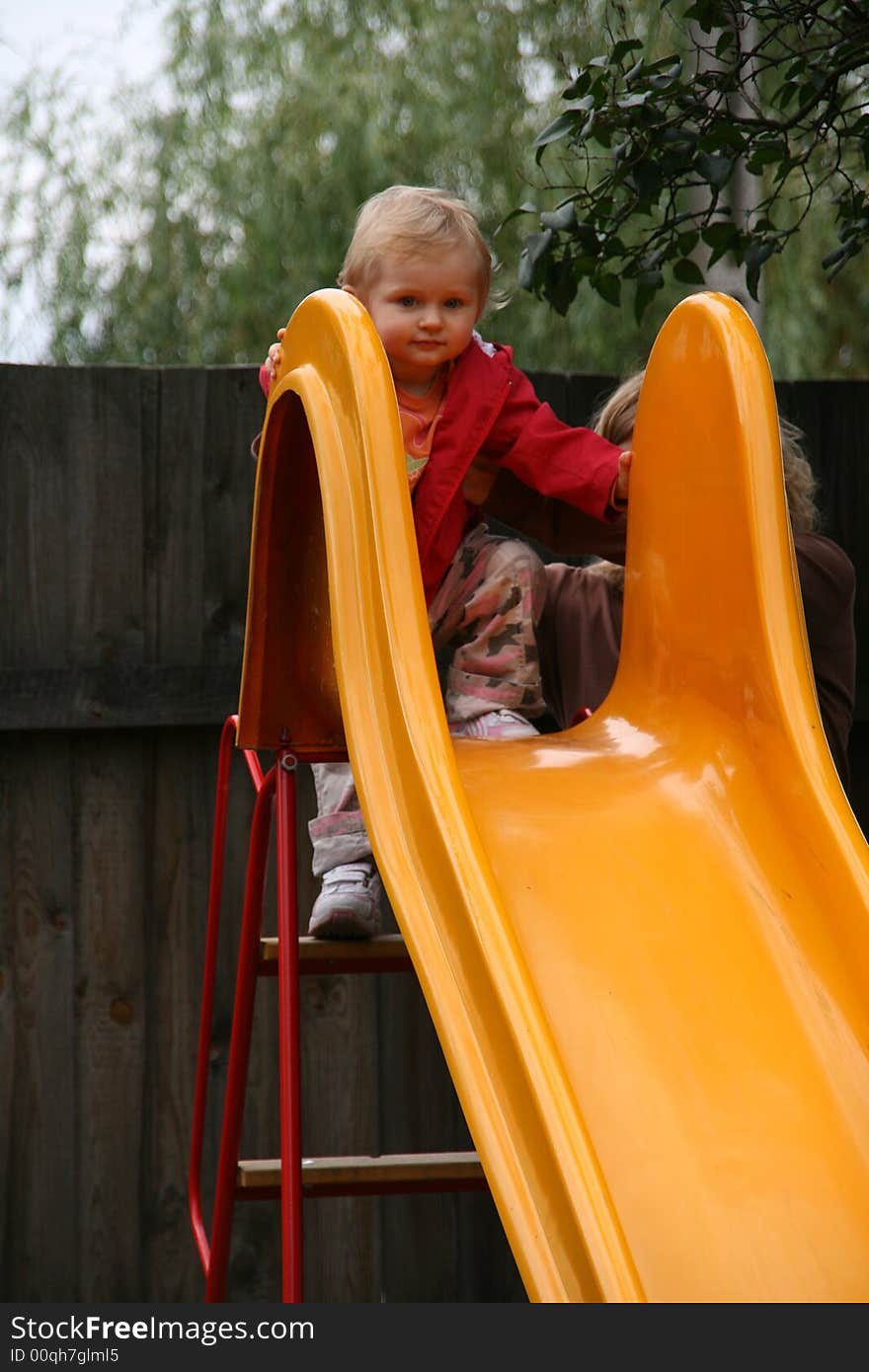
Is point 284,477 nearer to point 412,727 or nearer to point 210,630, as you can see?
point 412,727

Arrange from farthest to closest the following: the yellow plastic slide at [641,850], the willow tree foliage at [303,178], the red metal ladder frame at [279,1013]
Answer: the willow tree foliage at [303,178]
the red metal ladder frame at [279,1013]
the yellow plastic slide at [641,850]

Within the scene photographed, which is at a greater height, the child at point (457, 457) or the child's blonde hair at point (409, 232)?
the child's blonde hair at point (409, 232)

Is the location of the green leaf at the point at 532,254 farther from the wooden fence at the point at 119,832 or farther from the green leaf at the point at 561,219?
the wooden fence at the point at 119,832

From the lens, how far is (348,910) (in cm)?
258

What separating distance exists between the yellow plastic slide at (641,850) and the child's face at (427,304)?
237 mm

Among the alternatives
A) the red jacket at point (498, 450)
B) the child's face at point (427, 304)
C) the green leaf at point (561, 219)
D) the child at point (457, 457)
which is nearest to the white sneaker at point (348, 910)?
the child at point (457, 457)

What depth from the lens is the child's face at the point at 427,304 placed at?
2531mm

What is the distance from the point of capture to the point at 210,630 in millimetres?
3531

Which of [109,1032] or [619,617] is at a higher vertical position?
[619,617]

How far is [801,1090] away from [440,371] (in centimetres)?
142

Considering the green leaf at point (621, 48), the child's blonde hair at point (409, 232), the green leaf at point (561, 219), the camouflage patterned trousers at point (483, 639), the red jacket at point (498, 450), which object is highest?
the green leaf at point (621, 48)

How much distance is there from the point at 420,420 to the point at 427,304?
189 millimetres

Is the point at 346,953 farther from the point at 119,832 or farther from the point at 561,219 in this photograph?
the point at 561,219

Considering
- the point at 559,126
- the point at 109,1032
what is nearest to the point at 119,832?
the point at 109,1032
